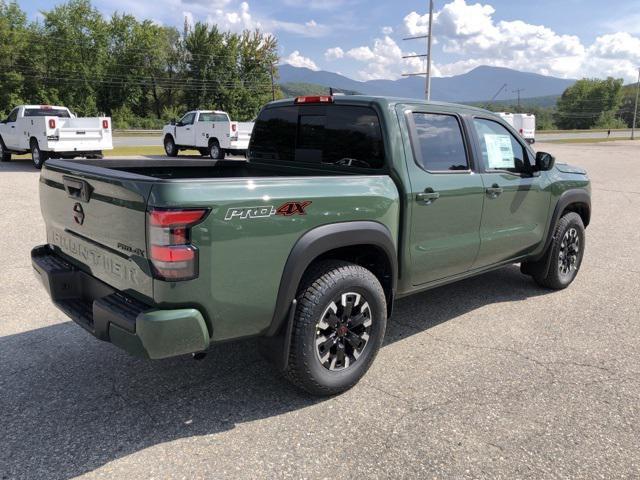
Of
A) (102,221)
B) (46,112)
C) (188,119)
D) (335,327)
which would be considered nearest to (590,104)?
(188,119)

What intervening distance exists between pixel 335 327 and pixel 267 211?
0.95 m

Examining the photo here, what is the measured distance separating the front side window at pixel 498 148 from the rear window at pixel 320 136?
1.16m

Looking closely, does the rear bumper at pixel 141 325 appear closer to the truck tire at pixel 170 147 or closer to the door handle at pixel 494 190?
the door handle at pixel 494 190

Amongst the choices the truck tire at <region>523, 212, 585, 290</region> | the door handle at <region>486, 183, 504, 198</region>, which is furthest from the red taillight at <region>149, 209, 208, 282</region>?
the truck tire at <region>523, 212, 585, 290</region>

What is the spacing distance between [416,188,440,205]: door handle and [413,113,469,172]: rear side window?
18 cm

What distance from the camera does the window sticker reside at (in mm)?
4445

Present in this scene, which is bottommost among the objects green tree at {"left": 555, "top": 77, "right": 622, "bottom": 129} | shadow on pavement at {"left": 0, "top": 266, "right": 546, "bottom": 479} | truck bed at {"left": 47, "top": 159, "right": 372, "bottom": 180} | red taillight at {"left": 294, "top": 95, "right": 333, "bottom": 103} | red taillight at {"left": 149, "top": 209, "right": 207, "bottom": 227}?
shadow on pavement at {"left": 0, "top": 266, "right": 546, "bottom": 479}

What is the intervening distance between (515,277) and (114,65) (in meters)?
66.1

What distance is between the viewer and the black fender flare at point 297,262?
289 centimetres

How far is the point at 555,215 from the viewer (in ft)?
17.0

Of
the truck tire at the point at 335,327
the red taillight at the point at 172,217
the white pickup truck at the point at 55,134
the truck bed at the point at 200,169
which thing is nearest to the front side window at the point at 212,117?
the white pickup truck at the point at 55,134

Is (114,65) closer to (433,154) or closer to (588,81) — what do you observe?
(433,154)

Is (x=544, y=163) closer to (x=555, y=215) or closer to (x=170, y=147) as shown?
(x=555, y=215)

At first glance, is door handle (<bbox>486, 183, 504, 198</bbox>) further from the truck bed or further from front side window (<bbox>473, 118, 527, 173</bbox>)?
the truck bed
